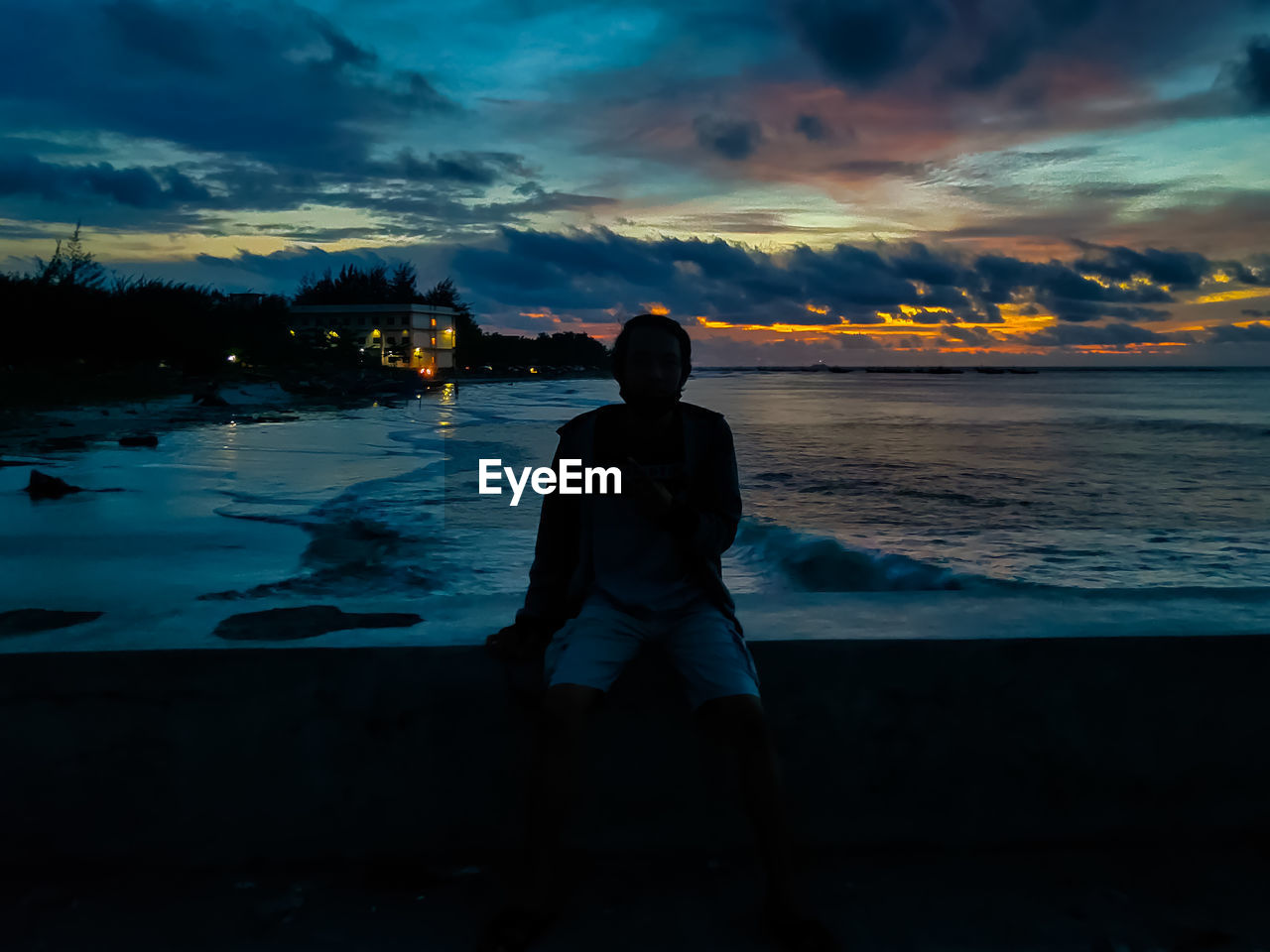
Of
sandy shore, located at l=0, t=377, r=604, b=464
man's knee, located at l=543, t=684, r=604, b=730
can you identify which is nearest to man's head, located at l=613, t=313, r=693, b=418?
man's knee, located at l=543, t=684, r=604, b=730

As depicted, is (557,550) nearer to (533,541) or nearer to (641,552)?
(641,552)

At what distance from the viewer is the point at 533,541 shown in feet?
25.9

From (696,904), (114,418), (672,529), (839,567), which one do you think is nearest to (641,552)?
(672,529)

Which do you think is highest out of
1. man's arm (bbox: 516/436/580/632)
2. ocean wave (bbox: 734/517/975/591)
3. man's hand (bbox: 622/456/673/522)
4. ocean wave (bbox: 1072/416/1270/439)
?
man's hand (bbox: 622/456/673/522)

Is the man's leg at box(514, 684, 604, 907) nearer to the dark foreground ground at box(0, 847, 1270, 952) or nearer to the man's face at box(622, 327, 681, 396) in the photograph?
the dark foreground ground at box(0, 847, 1270, 952)

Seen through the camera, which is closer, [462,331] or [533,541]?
[533,541]

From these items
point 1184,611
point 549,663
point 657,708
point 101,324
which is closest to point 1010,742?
point 1184,611

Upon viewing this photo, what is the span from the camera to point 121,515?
813 centimetres

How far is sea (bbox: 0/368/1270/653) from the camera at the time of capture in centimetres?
221

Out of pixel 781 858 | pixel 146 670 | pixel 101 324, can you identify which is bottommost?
pixel 781 858

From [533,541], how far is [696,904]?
6.07 metres

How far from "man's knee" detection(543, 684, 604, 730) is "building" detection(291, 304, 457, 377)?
80.2 metres

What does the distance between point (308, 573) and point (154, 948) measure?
4.70 meters

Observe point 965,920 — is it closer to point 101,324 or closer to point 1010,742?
point 1010,742
